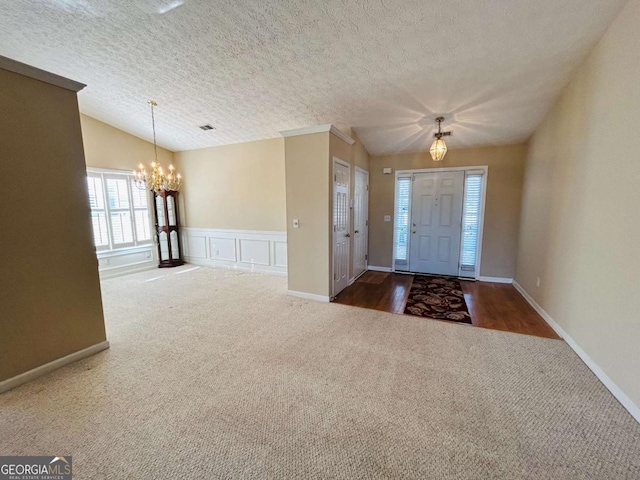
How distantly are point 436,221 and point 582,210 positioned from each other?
8.44 feet

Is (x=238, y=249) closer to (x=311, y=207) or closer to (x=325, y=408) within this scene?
(x=311, y=207)

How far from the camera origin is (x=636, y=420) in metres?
1.63

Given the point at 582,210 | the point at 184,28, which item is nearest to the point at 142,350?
the point at 184,28

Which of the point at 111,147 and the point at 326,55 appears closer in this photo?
the point at 326,55

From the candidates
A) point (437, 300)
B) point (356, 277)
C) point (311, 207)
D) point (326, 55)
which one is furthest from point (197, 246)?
point (437, 300)

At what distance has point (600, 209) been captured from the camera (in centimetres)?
215

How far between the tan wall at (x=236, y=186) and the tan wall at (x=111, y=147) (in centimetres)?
75

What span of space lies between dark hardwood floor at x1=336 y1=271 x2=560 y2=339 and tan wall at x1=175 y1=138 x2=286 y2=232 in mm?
2096

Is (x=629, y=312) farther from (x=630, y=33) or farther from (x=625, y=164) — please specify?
(x=630, y=33)

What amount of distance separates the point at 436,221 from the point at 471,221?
0.60 meters

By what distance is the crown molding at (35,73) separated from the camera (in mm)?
1819

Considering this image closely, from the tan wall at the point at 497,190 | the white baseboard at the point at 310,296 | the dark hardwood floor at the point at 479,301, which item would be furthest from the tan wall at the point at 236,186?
the tan wall at the point at 497,190

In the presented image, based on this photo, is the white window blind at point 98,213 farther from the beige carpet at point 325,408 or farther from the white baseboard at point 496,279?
the white baseboard at point 496,279

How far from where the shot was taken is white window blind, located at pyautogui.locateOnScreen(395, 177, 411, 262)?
5.13 meters
